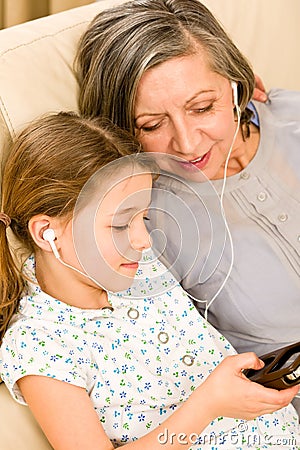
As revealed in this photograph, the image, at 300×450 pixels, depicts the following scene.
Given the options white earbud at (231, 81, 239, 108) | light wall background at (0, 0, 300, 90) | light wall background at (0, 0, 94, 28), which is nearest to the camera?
white earbud at (231, 81, 239, 108)

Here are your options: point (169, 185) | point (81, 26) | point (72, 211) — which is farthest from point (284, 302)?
point (81, 26)

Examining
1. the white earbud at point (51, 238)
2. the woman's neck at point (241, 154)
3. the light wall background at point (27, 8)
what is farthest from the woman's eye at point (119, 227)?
the light wall background at point (27, 8)

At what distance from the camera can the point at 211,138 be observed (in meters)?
1.41

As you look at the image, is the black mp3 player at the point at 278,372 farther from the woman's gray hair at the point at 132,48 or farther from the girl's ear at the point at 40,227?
the woman's gray hair at the point at 132,48

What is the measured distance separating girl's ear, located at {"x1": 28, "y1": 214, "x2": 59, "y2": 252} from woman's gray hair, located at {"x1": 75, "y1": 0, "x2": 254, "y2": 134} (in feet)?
0.87

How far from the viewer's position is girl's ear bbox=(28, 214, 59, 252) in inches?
47.2

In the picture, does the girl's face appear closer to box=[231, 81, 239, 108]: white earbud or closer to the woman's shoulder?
box=[231, 81, 239, 108]: white earbud

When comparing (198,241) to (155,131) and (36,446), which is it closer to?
(155,131)

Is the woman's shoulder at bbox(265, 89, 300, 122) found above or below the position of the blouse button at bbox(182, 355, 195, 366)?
above

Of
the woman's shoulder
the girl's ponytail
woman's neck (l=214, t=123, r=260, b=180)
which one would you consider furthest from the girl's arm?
the woman's shoulder

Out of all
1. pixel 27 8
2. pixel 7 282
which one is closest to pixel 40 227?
pixel 7 282

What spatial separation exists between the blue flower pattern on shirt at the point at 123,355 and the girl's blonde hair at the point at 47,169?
41mm

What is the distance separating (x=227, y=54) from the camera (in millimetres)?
1450

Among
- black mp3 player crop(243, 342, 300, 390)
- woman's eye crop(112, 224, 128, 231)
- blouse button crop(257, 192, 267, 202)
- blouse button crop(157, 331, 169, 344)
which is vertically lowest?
blouse button crop(157, 331, 169, 344)
